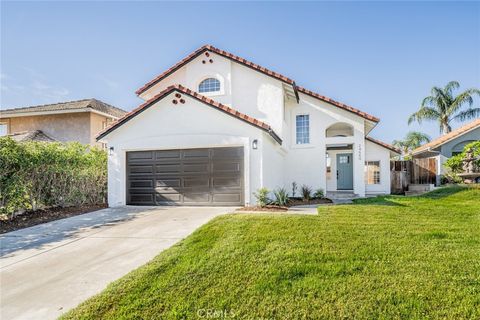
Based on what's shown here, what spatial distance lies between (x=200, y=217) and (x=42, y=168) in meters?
6.75

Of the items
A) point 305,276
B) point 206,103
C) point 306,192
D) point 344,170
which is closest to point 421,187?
point 344,170

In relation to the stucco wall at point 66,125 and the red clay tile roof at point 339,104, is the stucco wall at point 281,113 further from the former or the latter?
the stucco wall at point 66,125

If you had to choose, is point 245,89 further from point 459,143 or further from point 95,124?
point 459,143

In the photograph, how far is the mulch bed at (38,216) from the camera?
848 cm

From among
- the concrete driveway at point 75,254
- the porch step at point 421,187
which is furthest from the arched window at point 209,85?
the porch step at point 421,187

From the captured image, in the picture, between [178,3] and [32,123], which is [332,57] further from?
[32,123]

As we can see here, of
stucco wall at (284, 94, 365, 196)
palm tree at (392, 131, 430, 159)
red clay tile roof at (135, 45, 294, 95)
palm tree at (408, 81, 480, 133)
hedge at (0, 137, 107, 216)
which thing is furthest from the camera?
palm tree at (392, 131, 430, 159)

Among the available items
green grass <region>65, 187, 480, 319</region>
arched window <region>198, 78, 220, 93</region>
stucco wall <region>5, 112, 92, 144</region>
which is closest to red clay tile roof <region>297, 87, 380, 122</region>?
arched window <region>198, 78, 220, 93</region>

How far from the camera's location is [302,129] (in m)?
15.6

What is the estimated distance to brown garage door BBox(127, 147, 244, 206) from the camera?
10.7 m

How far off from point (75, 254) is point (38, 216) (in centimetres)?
549

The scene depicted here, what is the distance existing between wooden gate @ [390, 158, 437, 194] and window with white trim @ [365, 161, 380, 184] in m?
1.72

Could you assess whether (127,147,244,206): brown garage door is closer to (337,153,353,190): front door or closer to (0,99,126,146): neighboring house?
(337,153,353,190): front door

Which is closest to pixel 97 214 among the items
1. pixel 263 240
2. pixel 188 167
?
pixel 188 167
